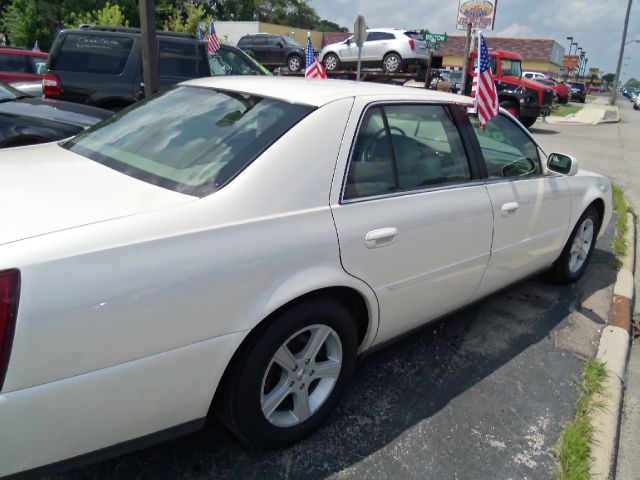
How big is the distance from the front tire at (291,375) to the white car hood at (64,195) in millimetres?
647

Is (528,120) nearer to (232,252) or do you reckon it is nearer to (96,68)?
(96,68)

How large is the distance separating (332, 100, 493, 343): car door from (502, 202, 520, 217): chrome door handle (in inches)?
6.0

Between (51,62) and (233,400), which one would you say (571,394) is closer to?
(233,400)

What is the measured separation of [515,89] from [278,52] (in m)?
8.81

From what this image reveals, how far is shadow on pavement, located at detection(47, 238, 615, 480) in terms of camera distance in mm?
2285

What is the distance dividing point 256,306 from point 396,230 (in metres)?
0.83

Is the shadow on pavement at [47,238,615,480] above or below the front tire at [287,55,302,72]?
below

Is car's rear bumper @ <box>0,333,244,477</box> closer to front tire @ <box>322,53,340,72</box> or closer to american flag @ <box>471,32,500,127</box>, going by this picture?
american flag @ <box>471,32,500,127</box>

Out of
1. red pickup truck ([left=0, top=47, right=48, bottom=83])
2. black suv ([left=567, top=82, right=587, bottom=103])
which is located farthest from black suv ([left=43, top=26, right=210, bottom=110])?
black suv ([left=567, top=82, right=587, bottom=103])

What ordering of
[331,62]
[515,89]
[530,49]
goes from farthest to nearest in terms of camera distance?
[530,49] → [331,62] → [515,89]

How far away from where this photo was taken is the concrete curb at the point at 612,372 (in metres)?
2.56

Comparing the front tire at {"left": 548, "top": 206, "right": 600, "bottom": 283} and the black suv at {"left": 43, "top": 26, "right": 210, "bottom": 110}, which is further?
the black suv at {"left": 43, "top": 26, "right": 210, "bottom": 110}

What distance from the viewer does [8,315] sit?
59.1 inches

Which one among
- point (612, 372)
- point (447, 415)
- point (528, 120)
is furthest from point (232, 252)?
point (528, 120)
